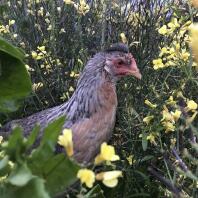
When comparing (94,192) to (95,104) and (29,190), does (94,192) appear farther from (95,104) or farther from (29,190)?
(95,104)

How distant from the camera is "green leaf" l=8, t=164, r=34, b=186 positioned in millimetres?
1060

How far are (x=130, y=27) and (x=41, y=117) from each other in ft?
2.86

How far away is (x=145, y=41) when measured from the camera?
11.1 feet

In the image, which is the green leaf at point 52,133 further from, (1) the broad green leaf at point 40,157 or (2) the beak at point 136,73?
(2) the beak at point 136,73

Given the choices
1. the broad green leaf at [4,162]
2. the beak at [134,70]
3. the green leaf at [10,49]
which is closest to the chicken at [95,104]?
the beak at [134,70]

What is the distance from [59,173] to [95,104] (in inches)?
81.0

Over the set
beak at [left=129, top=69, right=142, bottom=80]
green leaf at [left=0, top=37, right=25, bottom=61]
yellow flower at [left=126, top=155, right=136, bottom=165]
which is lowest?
yellow flower at [left=126, top=155, right=136, bottom=165]

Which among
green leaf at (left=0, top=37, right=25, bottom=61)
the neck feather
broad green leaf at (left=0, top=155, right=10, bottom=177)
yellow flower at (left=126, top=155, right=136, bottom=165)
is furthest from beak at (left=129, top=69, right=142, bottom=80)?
broad green leaf at (left=0, top=155, right=10, bottom=177)

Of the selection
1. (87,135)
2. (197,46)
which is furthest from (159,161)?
(197,46)

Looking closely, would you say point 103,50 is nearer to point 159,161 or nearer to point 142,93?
point 142,93

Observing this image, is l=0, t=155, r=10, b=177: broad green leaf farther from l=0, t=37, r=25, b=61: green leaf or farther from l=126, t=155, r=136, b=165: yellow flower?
l=126, t=155, r=136, b=165: yellow flower

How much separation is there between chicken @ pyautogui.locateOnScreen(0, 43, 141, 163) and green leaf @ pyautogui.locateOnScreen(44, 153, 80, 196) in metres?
1.71

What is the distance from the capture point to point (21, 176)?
1075mm

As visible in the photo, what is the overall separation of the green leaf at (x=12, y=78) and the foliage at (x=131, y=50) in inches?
45.6
